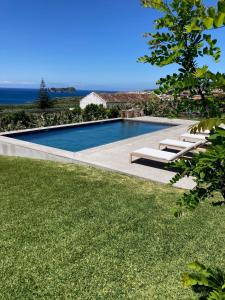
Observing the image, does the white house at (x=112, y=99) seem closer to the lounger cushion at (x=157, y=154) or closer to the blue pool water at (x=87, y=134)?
the blue pool water at (x=87, y=134)

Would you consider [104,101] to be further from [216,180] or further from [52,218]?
[216,180]

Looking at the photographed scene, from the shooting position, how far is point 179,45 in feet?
7.54

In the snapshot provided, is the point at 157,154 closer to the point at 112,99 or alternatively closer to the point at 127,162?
the point at 127,162

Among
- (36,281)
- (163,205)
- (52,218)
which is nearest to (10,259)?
(36,281)

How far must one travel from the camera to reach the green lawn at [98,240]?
5.09 meters

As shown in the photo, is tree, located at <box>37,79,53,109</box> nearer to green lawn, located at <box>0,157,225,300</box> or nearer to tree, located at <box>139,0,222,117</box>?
green lawn, located at <box>0,157,225,300</box>

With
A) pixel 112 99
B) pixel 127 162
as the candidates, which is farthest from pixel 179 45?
pixel 112 99

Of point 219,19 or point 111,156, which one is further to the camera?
point 111,156

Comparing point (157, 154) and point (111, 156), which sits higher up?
point (157, 154)

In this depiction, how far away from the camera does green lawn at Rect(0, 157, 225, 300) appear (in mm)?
5086

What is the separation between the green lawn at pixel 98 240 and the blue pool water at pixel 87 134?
8779 millimetres

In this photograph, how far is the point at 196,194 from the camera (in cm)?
246

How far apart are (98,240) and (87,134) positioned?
1611 cm

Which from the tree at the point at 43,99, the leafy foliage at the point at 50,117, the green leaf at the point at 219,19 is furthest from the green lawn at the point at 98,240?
the tree at the point at 43,99
